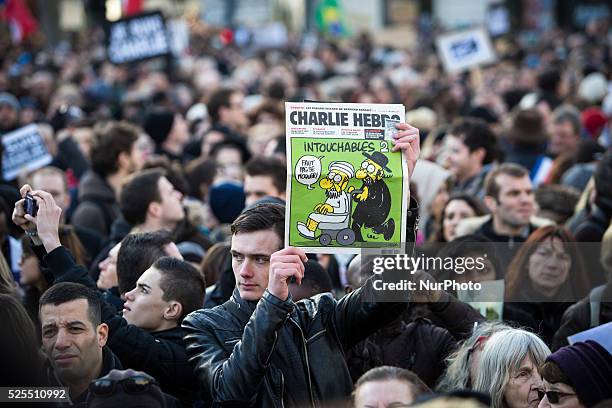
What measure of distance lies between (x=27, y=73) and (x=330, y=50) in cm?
866

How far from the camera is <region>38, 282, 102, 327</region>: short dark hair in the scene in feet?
15.2

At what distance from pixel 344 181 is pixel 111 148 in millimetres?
5221

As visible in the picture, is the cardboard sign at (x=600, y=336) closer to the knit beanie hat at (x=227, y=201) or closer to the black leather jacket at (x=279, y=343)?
the black leather jacket at (x=279, y=343)

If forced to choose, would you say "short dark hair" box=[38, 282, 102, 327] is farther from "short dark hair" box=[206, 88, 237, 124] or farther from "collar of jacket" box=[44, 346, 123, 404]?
"short dark hair" box=[206, 88, 237, 124]

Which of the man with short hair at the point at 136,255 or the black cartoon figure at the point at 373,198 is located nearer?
the black cartoon figure at the point at 373,198

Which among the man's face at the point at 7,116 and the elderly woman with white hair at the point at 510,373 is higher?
the man's face at the point at 7,116

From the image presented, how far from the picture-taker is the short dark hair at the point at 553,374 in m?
4.18

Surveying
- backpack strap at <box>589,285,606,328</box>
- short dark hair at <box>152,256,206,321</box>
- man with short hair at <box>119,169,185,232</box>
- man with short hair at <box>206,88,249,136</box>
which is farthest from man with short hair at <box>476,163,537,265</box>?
man with short hair at <box>206,88,249,136</box>

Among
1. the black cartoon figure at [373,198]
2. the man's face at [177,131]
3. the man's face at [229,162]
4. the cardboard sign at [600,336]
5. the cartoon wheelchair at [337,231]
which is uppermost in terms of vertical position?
the black cartoon figure at [373,198]

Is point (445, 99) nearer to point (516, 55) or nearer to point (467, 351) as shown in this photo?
point (516, 55)

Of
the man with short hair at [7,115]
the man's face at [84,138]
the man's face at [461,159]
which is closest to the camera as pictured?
the man's face at [461,159]

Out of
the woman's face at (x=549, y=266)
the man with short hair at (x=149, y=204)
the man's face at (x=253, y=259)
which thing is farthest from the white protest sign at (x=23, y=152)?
the man's face at (x=253, y=259)

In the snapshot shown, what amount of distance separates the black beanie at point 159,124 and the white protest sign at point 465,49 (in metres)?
5.54

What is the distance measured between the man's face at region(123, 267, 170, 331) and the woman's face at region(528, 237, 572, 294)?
223 centimetres
